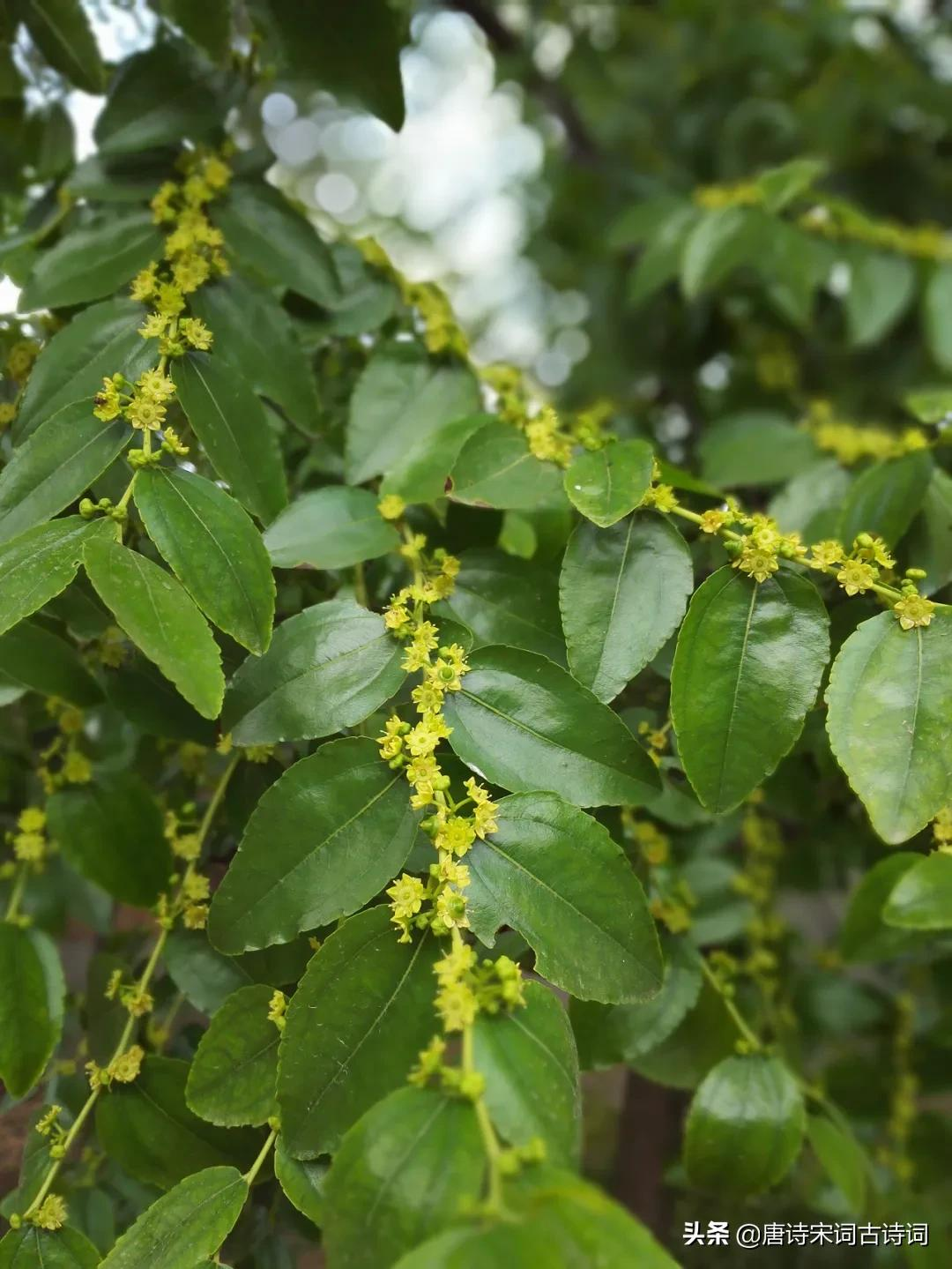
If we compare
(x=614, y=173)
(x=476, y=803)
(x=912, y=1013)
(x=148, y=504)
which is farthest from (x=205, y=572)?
(x=614, y=173)

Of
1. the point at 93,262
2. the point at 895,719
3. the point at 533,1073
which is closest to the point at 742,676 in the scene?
the point at 895,719

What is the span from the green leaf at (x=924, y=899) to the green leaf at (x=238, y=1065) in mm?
263

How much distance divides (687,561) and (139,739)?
34 centimetres

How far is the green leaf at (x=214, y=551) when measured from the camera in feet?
1.29

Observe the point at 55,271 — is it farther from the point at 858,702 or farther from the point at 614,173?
the point at 614,173

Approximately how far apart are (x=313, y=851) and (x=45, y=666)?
18cm

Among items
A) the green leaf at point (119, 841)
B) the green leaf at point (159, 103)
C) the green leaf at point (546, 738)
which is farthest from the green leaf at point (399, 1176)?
the green leaf at point (159, 103)

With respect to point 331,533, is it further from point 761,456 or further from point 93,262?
point 761,456

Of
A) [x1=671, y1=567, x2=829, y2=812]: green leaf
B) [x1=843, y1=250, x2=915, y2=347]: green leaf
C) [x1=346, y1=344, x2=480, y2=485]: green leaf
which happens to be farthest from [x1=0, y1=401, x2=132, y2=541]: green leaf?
[x1=843, y1=250, x2=915, y2=347]: green leaf

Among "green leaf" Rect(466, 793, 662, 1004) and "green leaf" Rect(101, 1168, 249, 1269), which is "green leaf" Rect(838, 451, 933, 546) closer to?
"green leaf" Rect(466, 793, 662, 1004)

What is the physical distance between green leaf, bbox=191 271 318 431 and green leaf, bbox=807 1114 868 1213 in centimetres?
51

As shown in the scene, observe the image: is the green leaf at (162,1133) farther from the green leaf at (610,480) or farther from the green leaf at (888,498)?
the green leaf at (888,498)

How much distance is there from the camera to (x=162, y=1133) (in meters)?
0.44

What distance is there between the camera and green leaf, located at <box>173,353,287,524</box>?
46cm
